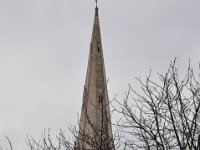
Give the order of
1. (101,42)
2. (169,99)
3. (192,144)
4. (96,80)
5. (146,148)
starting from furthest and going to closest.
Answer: (101,42)
(96,80)
(169,99)
(146,148)
(192,144)

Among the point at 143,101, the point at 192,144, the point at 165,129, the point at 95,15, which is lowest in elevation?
the point at 192,144

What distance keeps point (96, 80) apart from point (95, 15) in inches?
319

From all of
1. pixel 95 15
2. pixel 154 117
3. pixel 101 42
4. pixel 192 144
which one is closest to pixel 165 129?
pixel 154 117

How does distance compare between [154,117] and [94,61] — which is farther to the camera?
[94,61]

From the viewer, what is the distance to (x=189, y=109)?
843cm

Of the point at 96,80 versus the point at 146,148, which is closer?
the point at 146,148

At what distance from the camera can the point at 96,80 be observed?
32375mm

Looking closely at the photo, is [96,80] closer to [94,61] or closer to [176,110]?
[94,61]

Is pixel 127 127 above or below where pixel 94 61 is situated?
below

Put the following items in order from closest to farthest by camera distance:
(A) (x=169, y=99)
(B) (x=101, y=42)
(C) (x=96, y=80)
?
(A) (x=169, y=99) → (C) (x=96, y=80) → (B) (x=101, y=42)

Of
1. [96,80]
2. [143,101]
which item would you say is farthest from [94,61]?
[143,101]

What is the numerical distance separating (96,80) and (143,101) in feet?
77.7

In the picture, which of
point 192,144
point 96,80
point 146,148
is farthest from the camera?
point 96,80

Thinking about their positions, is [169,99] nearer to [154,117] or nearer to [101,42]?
[154,117]
